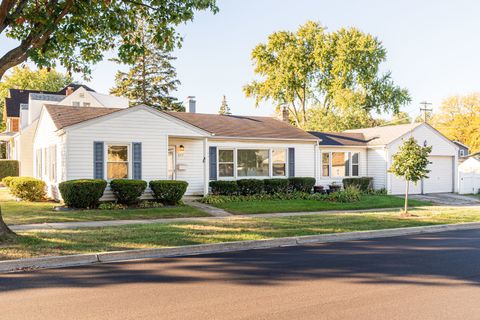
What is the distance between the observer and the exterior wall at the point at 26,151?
29.9 meters

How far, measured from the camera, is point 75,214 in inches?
587

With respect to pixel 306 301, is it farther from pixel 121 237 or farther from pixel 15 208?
pixel 15 208

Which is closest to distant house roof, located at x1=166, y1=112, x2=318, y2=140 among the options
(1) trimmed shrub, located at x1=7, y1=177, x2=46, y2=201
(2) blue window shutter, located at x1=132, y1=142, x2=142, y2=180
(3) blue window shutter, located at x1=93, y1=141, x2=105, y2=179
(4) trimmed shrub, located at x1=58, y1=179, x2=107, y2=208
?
(2) blue window shutter, located at x1=132, y1=142, x2=142, y2=180

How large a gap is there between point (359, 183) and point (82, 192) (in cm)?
1595

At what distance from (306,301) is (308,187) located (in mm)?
17246

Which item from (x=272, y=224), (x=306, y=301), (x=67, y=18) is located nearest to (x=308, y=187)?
(x=272, y=224)

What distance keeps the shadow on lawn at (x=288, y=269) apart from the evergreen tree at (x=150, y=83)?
135ft

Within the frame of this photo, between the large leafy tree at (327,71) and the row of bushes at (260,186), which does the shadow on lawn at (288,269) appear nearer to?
the row of bushes at (260,186)

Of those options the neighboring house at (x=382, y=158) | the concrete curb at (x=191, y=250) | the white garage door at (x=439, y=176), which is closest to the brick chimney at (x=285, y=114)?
the neighboring house at (x=382, y=158)

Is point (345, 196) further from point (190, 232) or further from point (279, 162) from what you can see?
point (190, 232)

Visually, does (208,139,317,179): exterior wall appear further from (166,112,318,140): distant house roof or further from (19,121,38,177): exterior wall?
(19,121,38,177): exterior wall

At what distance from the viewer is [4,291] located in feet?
20.6

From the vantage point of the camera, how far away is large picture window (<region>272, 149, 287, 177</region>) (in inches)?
906

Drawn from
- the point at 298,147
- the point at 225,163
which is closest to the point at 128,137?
the point at 225,163
